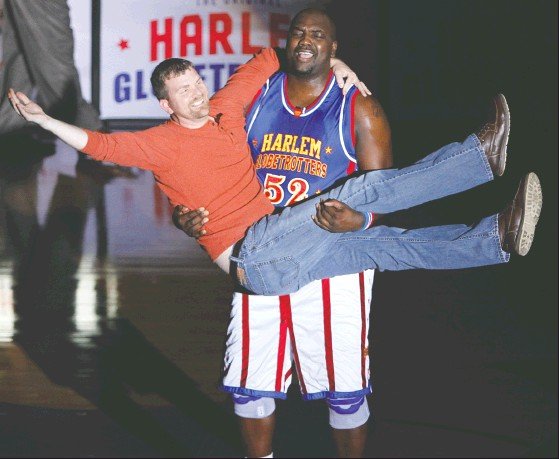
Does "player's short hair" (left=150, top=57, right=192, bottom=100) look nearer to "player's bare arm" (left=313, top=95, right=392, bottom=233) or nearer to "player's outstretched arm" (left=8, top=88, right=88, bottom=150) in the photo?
"player's outstretched arm" (left=8, top=88, right=88, bottom=150)

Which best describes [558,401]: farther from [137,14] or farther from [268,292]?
[137,14]

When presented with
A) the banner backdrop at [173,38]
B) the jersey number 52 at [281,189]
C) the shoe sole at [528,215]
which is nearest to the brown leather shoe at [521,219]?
the shoe sole at [528,215]

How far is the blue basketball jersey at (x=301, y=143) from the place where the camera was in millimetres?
3426

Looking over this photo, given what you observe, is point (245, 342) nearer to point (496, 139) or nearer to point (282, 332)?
point (282, 332)

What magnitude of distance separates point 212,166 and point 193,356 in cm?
167

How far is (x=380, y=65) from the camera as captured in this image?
11102 millimetres

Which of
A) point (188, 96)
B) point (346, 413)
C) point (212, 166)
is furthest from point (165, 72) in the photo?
point (346, 413)

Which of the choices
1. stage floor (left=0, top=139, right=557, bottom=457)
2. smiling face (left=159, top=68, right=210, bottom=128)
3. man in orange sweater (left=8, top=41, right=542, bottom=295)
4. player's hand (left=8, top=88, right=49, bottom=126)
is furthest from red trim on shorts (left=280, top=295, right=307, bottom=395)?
player's hand (left=8, top=88, right=49, bottom=126)

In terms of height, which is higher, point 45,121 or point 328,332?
point 45,121

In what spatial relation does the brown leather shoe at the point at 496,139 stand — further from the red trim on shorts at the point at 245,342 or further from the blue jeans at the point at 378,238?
the red trim on shorts at the point at 245,342

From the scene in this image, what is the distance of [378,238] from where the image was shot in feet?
11.2

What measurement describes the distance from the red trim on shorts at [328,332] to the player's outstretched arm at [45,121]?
87 centimetres

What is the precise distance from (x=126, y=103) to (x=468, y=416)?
775 centimetres

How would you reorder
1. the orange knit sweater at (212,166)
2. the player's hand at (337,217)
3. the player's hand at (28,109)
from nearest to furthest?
the player's hand at (28,109) → the player's hand at (337,217) → the orange knit sweater at (212,166)
